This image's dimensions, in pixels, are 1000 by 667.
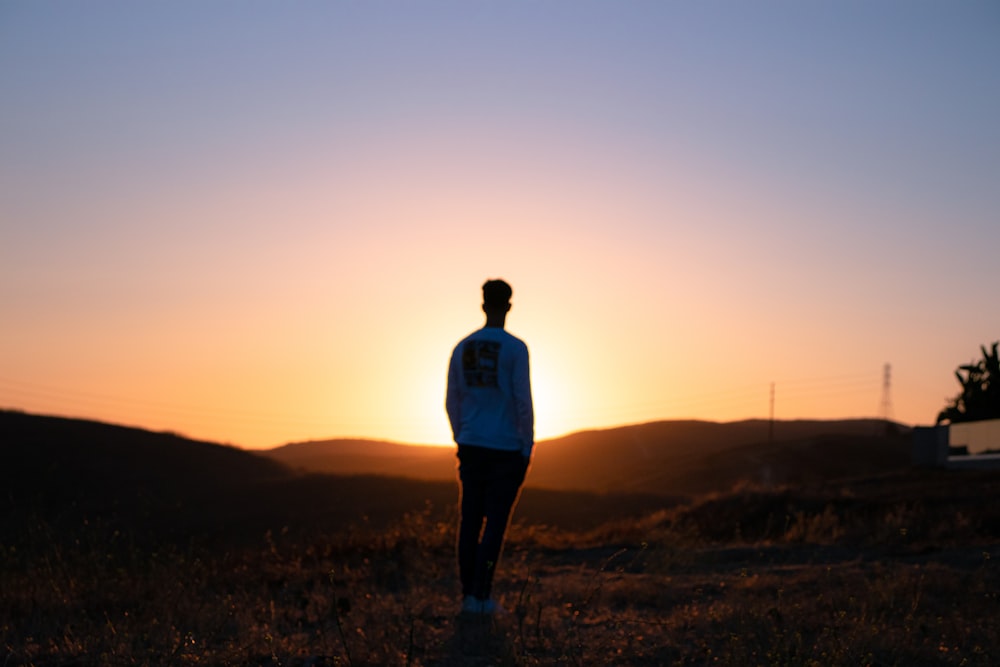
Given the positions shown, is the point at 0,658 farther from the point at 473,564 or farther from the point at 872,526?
the point at 872,526

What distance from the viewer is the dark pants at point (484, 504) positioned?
6000 mm

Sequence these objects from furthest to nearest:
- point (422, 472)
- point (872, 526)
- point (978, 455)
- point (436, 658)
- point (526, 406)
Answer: point (422, 472) → point (978, 455) → point (872, 526) → point (526, 406) → point (436, 658)

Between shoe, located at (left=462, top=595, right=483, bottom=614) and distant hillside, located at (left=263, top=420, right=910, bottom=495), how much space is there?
31004mm

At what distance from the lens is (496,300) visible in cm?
615

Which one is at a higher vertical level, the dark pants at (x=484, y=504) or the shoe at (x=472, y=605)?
the dark pants at (x=484, y=504)

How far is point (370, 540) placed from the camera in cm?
1015

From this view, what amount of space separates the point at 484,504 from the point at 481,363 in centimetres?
87

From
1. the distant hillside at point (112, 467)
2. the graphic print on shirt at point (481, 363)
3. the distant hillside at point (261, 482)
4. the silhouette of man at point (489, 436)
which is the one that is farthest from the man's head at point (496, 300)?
the distant hillside at point (112, 467)

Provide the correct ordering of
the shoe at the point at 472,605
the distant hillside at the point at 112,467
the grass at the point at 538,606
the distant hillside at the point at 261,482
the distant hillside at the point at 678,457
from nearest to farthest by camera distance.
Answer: the grass at the point at 538,606, the shoe at the point at 472,605, the distant hillside at the point at 261,482, the distant hillside at the point at 112,467, the distant hillside at the point at 678,457

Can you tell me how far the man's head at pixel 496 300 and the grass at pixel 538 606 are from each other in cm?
156

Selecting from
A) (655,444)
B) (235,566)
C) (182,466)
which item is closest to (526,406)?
(235,566)

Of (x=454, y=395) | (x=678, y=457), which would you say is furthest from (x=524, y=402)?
(x=678, y=457)

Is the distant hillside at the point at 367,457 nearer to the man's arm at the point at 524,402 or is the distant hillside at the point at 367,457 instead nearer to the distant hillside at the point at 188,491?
the distant hillside at the point at 188,491

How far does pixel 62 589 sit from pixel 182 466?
1630 inches
